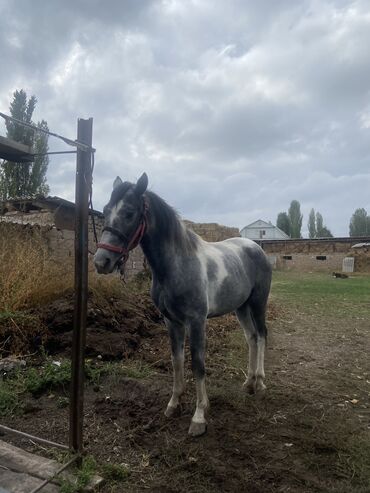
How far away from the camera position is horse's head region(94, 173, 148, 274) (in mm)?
2721

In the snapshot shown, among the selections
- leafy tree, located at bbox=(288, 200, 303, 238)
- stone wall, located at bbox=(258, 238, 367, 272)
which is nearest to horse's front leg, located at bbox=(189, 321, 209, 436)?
stone wall, located at bbox=(258, 238, 367, 272)

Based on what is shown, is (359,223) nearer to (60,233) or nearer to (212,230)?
(212,230)

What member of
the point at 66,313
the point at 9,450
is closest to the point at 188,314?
the point at 9,450

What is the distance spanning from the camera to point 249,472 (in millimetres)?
2543

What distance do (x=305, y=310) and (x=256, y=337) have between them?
580cm

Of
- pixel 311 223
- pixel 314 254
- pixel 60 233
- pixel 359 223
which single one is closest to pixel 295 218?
pixel 311 223

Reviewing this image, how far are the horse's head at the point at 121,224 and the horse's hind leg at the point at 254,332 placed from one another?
187 cm

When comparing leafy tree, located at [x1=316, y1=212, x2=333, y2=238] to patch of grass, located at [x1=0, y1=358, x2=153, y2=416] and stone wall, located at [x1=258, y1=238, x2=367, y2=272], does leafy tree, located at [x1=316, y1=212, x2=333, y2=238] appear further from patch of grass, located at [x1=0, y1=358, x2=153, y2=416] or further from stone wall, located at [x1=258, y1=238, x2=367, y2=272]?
patch of grass, located at [x1=0, y1=358, x2=153, y2=416]

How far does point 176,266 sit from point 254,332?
63.6 inches

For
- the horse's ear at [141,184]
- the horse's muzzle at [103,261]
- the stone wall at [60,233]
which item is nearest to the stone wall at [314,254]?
the stone wall at [60,233]

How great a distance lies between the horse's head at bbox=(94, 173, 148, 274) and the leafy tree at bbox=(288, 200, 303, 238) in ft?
200

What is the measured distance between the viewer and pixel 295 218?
206ft

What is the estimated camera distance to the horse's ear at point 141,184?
2.85m

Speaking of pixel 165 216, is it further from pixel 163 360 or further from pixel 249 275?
pixel 163 360
